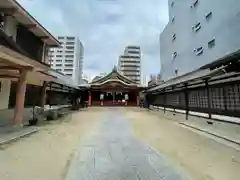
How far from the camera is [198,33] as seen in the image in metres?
20.4

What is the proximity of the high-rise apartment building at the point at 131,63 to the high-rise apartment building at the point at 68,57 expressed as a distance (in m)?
17.4

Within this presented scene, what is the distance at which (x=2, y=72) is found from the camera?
8648 millimetres

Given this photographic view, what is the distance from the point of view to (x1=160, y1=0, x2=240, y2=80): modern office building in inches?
607

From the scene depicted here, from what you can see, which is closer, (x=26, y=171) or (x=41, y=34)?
(x=26, y=171)

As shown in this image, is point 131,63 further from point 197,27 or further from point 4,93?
point 4,93

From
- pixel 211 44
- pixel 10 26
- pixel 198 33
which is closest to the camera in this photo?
pixel 10 26

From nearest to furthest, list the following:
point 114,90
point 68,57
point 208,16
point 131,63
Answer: point 208,16 < point 114,90 < point 68,57 < point 131,63

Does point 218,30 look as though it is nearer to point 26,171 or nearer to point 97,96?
point 26,171

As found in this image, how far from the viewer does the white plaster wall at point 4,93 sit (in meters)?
9.47

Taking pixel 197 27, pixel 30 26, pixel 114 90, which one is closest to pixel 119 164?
pixel 30 26

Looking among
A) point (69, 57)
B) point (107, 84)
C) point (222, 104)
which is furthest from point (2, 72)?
point (69, 57)

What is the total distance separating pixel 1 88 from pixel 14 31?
11.6 feet

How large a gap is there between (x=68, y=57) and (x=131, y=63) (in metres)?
24.9

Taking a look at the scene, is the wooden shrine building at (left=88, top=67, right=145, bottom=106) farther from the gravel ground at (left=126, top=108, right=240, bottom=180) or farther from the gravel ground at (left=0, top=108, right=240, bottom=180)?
the gravel ground at (left=126, top=108, right=240, bottom=180)
